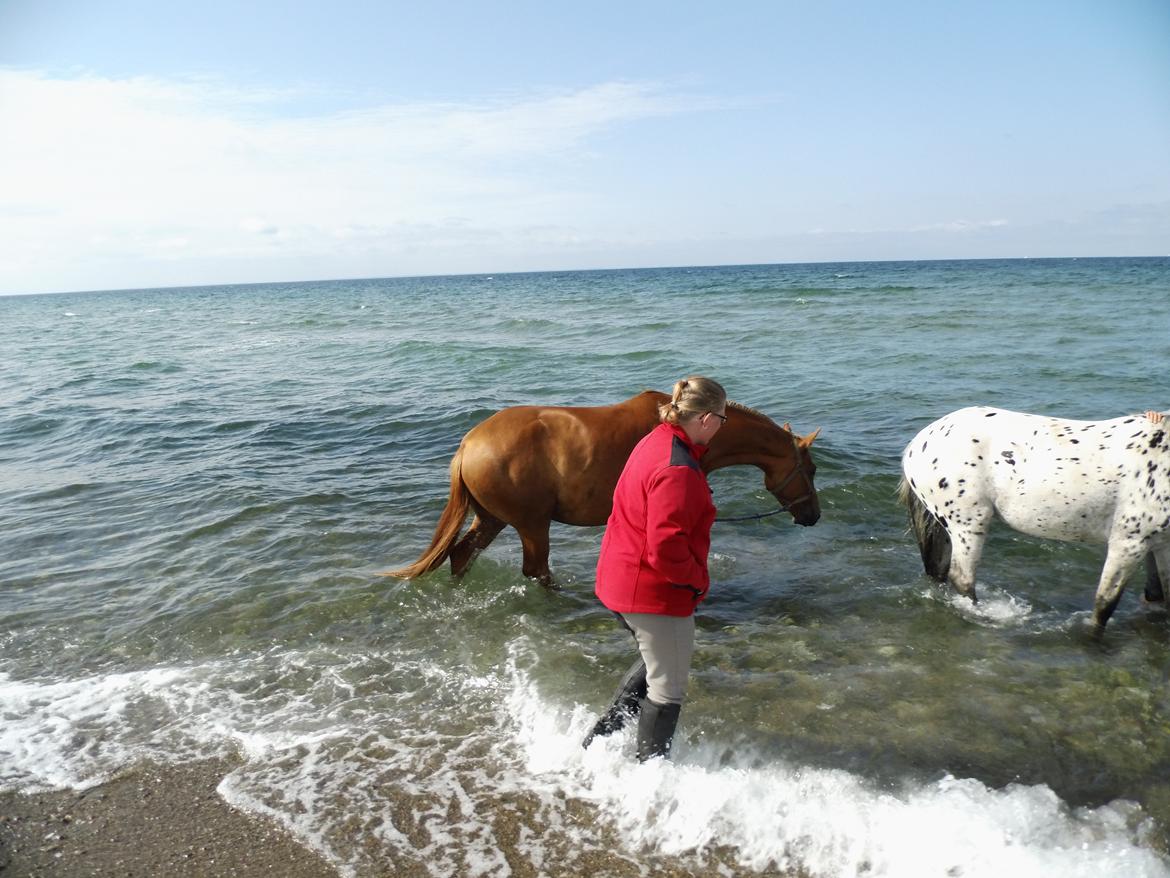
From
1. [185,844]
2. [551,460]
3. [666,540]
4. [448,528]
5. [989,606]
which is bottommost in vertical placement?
[989,606]

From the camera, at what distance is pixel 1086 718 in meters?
4.46

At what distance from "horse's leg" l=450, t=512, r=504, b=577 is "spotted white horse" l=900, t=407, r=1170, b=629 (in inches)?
130

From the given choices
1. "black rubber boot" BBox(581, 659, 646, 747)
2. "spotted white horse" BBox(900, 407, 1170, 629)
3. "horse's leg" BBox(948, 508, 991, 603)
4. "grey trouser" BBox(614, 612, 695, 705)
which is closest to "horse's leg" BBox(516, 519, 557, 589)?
"black rubber boot" BBox(581, 659, 646, 747)

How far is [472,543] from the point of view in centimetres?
642

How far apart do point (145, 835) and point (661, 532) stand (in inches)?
106

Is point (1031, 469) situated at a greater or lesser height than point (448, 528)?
greater

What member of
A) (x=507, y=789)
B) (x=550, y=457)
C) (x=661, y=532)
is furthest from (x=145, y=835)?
(x=550, y=457)

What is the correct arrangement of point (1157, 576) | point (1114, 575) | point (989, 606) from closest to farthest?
point (1114, 575) → point (1157, 576) → point (989, 606)

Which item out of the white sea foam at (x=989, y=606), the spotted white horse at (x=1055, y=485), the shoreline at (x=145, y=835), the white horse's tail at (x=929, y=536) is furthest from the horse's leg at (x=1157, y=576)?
the shoreline at (x=145, y=835)

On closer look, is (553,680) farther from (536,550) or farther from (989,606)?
Result: (989,606)

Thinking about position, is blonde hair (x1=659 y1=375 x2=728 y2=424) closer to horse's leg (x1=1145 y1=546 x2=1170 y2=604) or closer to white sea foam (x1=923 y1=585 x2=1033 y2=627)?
white sea foam (x1=923 y1=585 x2=1033 y2=627)

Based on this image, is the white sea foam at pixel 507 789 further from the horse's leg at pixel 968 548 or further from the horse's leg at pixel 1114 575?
the horse's leg at pixel 968 548

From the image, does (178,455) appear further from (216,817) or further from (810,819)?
(810,819)

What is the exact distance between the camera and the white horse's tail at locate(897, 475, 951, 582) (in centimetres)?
622
